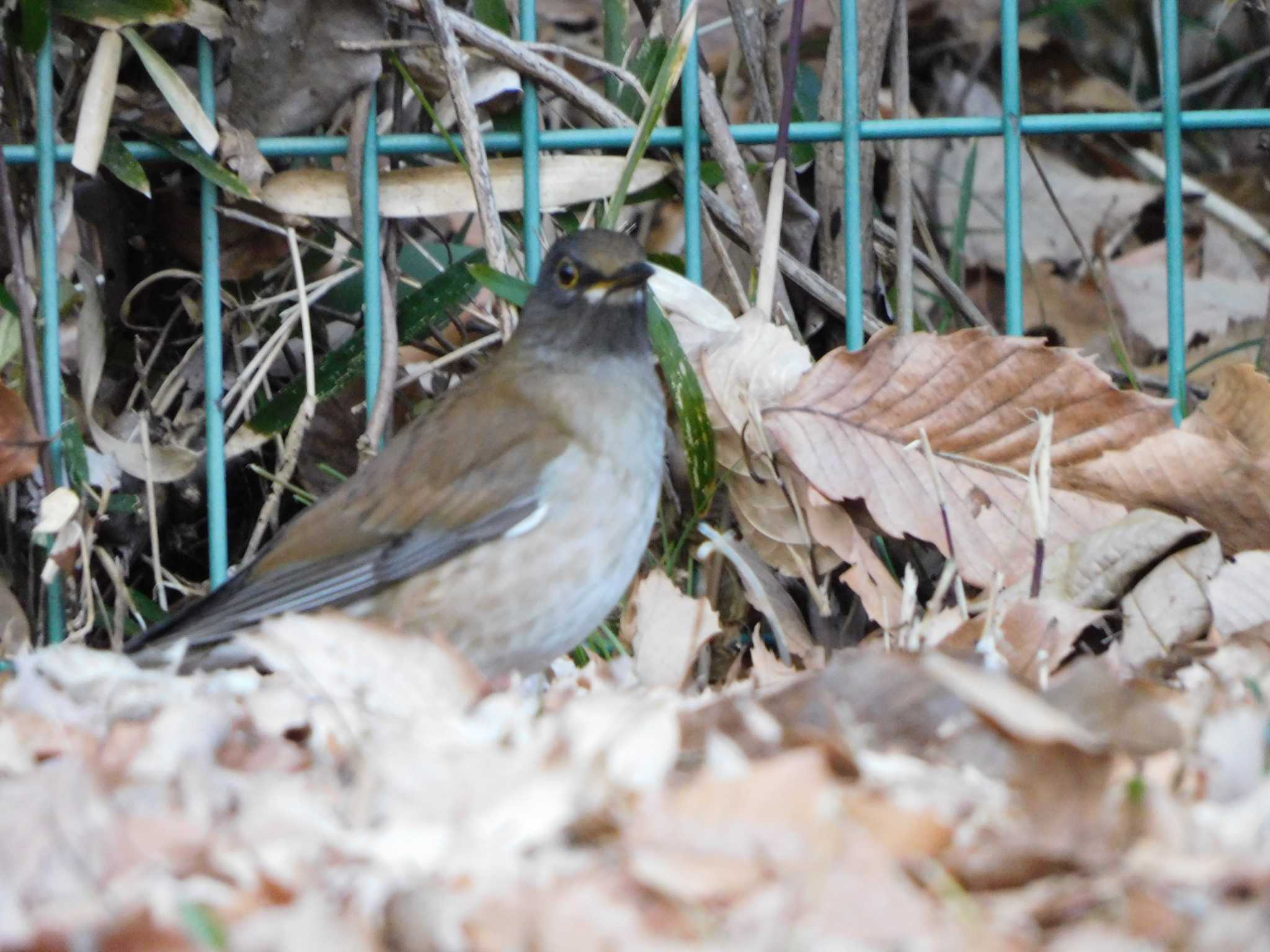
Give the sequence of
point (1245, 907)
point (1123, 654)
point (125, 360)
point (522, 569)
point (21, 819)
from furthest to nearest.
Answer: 1. point (125, 360)
2. point (522, 569)
3. point (1123, 654)
4. point (21, 819)
5. point (1245, 907)

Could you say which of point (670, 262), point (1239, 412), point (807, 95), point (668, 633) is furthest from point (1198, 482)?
point (807, 95)

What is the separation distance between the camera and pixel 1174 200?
427 cm

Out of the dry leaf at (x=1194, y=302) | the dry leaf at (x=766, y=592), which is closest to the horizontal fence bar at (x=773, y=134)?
the dry leaf at (x=766, y=592)

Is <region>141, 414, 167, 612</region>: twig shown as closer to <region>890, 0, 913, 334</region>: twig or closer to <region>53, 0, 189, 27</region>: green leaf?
<region>53, 0, 189, 27</region>: green leaf

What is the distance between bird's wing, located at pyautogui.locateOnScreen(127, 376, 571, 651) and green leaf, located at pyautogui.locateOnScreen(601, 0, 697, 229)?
64cm

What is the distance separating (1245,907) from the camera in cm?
184

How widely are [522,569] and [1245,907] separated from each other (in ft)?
6.93

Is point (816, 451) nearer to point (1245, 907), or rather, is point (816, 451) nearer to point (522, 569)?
point (522, 569)

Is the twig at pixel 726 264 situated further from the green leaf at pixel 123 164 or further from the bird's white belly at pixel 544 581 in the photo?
the green leaf at pixel 123 164

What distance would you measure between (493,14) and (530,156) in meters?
0.46

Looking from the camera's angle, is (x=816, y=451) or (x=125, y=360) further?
(x=125, y=360)

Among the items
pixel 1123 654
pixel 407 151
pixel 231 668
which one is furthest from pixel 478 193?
pixel 1123 654

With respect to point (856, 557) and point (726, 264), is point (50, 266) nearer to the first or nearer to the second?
point (726, 264)

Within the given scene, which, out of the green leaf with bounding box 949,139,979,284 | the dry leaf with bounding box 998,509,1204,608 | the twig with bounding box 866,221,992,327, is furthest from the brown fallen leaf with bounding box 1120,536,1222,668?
the green leaf with bounding box 949,139,979,284
